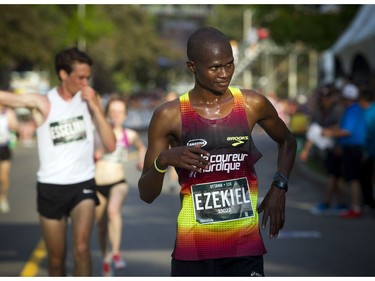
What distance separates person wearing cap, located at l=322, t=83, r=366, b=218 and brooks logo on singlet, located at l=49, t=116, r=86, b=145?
5.98 metres

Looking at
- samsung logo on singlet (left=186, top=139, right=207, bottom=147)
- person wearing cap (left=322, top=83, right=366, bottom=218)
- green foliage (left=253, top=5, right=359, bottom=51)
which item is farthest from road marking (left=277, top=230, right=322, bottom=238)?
green foliage (left=253, top=5, right=359, bottom=51)

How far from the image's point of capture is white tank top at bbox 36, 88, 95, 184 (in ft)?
22.8

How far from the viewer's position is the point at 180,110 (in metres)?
4.67

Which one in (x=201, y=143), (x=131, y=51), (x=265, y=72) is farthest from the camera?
(x=265, y=72)

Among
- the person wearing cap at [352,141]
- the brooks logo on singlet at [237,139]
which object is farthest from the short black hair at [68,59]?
the person wearing cap at [352,141]

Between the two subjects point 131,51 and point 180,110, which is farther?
point 131,51

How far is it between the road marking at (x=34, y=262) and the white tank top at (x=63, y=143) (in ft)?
6.24

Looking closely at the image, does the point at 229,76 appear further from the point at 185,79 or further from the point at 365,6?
the point at 185,79

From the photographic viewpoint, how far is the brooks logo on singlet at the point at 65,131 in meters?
6.94

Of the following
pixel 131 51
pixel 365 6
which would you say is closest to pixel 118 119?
pixel 365 6

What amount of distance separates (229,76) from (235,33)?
104 meters

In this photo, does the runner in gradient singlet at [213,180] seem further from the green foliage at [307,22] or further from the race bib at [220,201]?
the green foliage at [307,22]

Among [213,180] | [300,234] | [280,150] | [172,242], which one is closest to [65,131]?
[280,150]

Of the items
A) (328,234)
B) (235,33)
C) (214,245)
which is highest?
(235,33)
